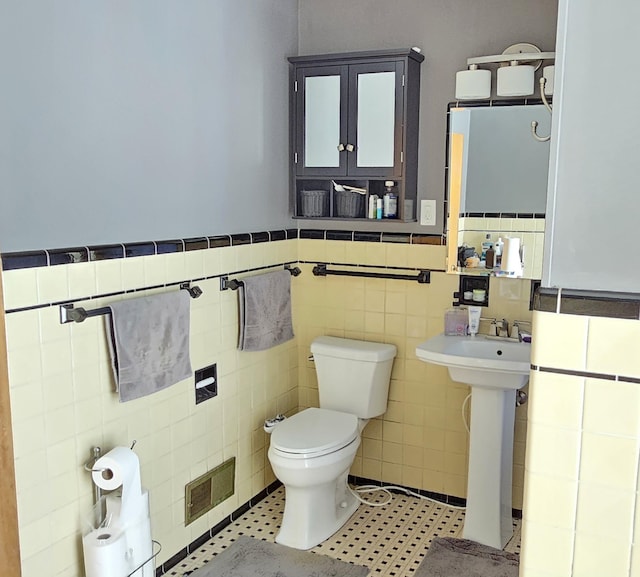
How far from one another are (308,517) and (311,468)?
0.28 meters

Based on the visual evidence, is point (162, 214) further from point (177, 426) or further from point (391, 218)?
point (391, 218)

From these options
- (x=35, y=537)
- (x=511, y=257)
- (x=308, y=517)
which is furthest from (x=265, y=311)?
(x=35, y=537)

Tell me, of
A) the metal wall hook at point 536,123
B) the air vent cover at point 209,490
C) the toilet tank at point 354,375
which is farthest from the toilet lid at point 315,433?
the metal wall hook at point 536,123

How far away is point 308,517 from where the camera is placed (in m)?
3.14

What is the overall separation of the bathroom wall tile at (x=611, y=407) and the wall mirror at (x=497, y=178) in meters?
1.96

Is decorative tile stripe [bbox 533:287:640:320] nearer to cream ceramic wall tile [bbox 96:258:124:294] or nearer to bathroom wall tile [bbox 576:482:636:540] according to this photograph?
bathroom wall tile [bbox 576:482:636:540]

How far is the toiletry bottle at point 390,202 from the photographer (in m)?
3.43

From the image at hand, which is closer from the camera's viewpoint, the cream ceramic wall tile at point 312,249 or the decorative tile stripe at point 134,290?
the decorative tile stripe at point 134,290

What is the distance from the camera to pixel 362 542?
320 cm

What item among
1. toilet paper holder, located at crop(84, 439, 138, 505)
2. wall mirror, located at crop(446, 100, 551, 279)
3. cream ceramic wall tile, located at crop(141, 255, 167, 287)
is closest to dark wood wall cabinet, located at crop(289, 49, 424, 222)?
wall mirror, located at crop(446, 100, 551, 279)

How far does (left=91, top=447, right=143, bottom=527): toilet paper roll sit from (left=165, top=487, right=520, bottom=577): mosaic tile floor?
1.84 ft

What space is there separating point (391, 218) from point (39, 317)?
1783 mm

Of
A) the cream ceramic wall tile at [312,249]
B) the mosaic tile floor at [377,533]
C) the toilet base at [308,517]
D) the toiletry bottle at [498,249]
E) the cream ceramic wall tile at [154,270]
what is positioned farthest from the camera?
the cream ceramic wall tile at [312,249]

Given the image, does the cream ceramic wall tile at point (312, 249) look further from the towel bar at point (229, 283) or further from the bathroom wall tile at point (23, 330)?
the bathroom wall tile at point (23, 330)
